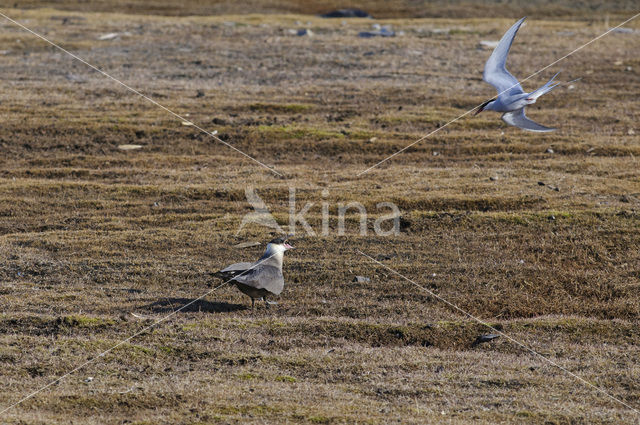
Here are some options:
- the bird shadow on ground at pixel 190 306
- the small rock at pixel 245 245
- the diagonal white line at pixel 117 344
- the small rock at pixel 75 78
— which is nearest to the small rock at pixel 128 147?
the small rock at pixel 245 245

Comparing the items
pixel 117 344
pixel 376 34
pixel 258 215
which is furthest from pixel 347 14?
pixel 117 344

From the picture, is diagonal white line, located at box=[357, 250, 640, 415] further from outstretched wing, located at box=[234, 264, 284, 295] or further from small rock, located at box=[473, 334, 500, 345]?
outstretched wing, located at box=[234, 264, 284, 295]

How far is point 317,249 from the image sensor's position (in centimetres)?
2080

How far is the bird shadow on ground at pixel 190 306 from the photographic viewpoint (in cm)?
1619

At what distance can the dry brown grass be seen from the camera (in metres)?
12.7

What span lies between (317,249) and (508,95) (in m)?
7.92

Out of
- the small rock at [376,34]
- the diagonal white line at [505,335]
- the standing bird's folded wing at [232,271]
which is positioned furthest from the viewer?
the small rock at [376,34]

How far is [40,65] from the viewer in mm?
47125

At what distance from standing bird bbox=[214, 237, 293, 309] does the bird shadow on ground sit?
575 mm

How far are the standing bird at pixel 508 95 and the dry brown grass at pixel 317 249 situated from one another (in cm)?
438

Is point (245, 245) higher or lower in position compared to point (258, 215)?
lower

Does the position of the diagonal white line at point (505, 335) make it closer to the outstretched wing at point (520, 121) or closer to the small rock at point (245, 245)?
the small rock at point (245, 245)

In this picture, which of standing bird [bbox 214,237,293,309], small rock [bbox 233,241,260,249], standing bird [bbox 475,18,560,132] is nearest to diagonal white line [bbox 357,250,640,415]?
small rock [bbox 233,241,260,249]

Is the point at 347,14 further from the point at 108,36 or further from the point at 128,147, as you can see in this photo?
the point at 128,147
